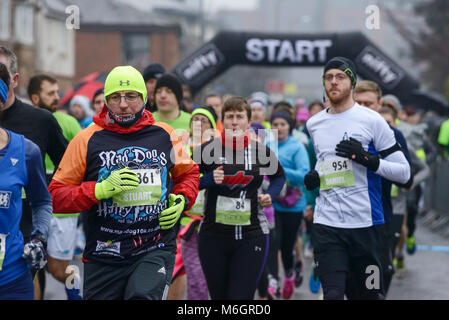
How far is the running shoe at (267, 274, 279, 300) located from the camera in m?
7.35

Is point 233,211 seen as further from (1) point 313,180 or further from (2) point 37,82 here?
(2) point 37,82

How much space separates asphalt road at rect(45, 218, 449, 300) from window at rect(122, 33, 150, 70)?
37.4 metres

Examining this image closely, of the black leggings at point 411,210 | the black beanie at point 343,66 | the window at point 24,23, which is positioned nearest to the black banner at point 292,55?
the black leggings at point 411,210

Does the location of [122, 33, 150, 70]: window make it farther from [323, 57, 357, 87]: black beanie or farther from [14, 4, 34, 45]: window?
[323, 57, 357, 87]: black beanie

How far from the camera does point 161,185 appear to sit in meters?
4.45

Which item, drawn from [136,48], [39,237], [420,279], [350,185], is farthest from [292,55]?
[136,48]

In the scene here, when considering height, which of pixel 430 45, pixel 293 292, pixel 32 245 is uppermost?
pixel 430 45

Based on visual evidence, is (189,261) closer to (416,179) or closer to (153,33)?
(416,179)

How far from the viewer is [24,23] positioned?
3316 cm

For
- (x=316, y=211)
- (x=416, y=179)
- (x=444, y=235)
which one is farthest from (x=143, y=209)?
(x=444, y=235)

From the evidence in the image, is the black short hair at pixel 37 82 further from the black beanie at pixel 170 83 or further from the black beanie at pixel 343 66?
the black beanie at pixel 343 66

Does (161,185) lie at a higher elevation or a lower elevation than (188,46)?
lower

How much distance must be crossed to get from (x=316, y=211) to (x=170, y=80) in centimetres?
226
